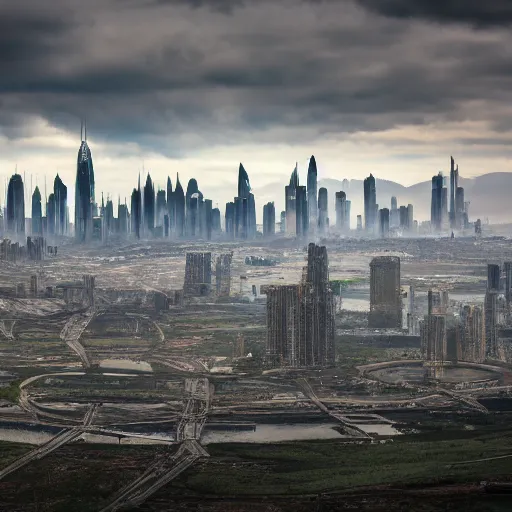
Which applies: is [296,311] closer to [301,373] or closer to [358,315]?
[301,373]

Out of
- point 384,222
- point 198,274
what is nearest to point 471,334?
point 198,274

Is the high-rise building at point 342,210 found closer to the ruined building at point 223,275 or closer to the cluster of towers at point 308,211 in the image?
the cluster of towers at point 308,211

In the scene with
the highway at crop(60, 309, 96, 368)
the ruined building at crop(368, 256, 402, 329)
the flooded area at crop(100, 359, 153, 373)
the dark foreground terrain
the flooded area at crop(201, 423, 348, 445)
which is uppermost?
the ruined building at crop(368, 256, 402, 329)

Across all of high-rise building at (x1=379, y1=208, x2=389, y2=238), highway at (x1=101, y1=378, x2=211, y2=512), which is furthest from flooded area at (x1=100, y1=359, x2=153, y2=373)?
high-rise building at (x1=379, y1=208, x2=389, y2=238)

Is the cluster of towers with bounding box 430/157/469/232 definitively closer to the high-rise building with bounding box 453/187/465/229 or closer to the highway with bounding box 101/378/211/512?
the high-rise building with bounding box 453/187/465/229

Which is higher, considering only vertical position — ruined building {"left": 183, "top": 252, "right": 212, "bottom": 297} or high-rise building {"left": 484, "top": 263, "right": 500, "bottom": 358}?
ruined building {"left": 183, "top": 252, "right": 212, "bottom": 297}

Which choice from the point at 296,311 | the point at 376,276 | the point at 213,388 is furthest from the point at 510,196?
the point at 213,388
